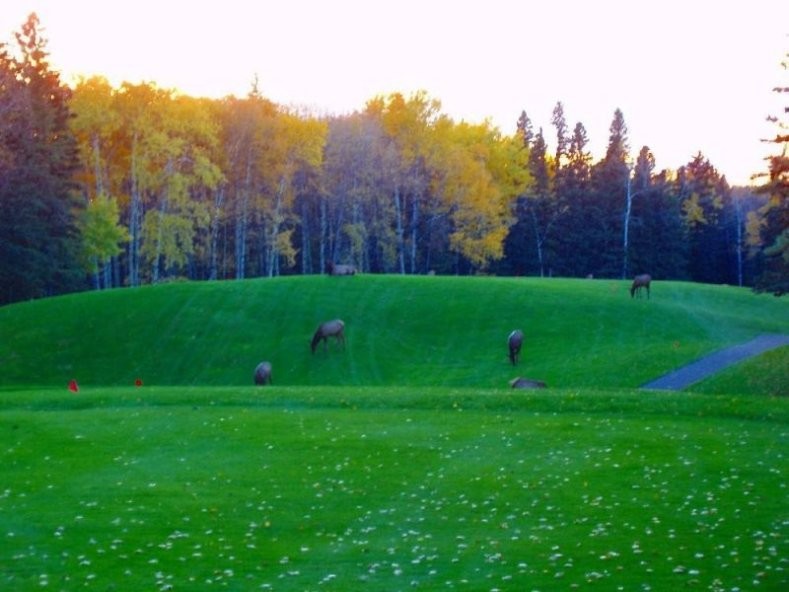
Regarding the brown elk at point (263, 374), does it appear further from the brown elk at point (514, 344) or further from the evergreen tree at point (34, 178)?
the evergreen tree at point (34, 178)

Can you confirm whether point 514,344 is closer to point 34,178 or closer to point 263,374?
point 263,374

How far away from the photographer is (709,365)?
4153 cm

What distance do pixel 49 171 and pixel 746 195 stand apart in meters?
89.2

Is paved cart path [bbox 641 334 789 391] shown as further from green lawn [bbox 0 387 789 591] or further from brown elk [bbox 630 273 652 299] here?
green lawn [bbox 0 387 789 591]

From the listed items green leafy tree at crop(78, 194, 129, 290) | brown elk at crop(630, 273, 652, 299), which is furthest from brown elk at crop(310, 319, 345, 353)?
green leafy tree at crop(78, 194, 129, 290)

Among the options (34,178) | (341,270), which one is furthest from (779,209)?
(34,178)

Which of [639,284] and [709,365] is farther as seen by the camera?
[639,284]

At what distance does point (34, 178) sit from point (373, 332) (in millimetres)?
23590

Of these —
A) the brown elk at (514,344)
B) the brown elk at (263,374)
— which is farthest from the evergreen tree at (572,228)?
the brown elk at (263,374)

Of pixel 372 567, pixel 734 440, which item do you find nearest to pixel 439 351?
pixel 734 440

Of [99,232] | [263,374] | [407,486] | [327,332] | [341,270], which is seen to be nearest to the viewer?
[407,486]

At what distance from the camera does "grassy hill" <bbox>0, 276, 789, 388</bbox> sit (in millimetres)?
46406

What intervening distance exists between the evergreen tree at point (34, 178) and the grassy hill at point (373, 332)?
3.45m

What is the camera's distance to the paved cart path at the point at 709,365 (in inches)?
1528
